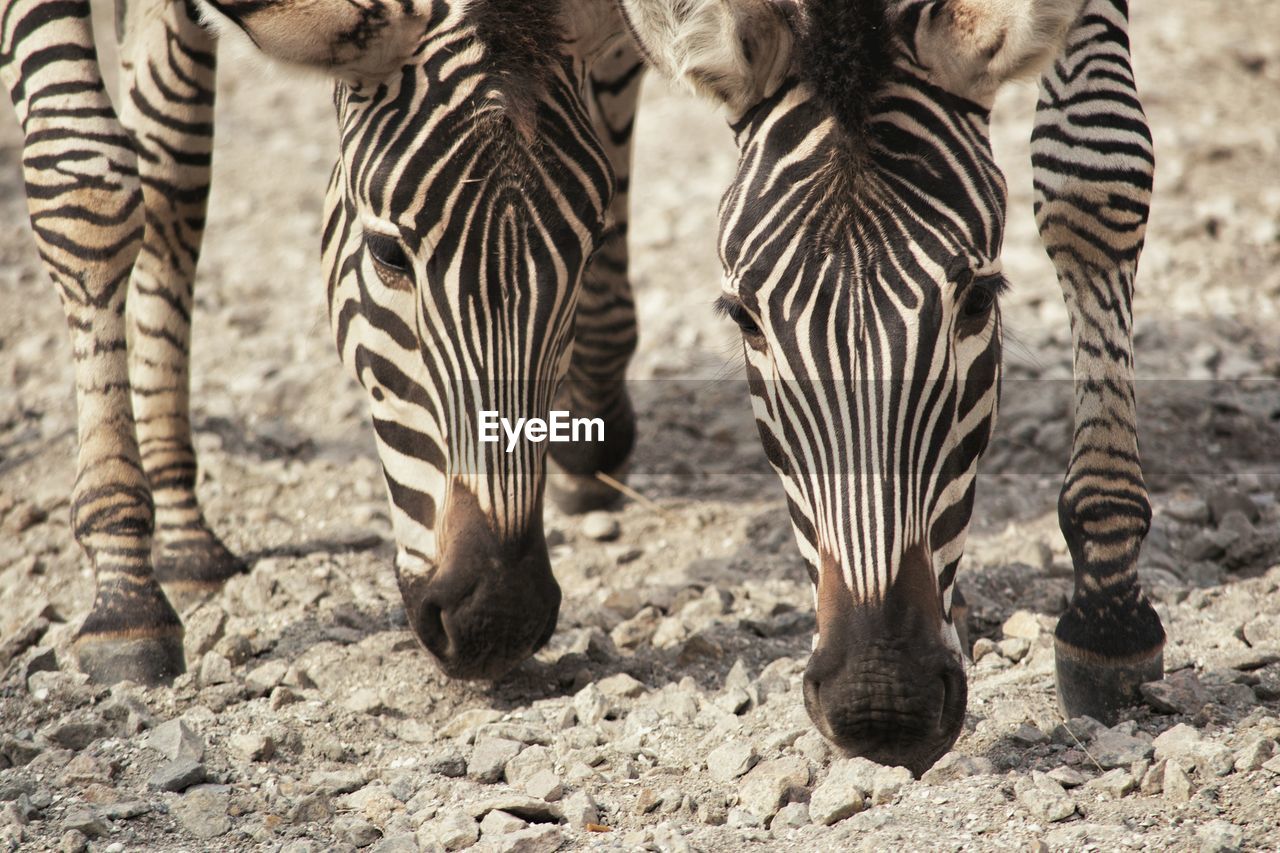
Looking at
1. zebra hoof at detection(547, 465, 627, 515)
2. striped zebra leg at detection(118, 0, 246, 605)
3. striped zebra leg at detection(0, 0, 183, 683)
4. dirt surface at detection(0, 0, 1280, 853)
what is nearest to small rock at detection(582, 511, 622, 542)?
dirt surface at detection(0, 0, 1280, 853)

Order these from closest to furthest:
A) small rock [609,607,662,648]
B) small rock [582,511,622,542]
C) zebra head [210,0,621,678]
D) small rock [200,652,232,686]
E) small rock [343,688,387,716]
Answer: zebra head [210,0,621,678]
small rock [343,688,387,716]
small rock [200,652,232,686]
small rock [609,607,662,648]
small rock [582,511,622,542]

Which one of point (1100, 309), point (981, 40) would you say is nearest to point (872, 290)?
point (981, 40)

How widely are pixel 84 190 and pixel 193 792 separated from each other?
7.91ft

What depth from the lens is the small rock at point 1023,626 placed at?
16.1ft

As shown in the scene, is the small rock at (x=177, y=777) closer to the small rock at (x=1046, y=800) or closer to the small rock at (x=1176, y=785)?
the small rock at (x=1046, y=800)

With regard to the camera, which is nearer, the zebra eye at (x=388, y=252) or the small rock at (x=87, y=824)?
the small rock at (x=87, y=824)

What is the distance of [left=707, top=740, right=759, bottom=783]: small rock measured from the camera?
13.3ft

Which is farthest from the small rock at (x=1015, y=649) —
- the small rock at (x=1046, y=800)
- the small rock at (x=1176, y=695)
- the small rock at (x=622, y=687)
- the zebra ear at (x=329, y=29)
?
the zebra ear at (x=329, y=29)

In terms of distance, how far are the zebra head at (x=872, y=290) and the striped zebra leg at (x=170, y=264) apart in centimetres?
288

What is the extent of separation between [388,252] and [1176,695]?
2.96 metres

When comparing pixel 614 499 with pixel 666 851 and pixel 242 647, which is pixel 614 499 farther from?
pixel 666 851

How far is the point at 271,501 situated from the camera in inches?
271

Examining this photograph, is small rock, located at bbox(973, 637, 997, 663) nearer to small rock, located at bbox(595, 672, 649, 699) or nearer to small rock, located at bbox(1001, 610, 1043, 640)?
small rock, located at bbox(1001, 610, 1043, 640)

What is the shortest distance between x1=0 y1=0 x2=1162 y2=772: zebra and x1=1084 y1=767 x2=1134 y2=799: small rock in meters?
0.50
